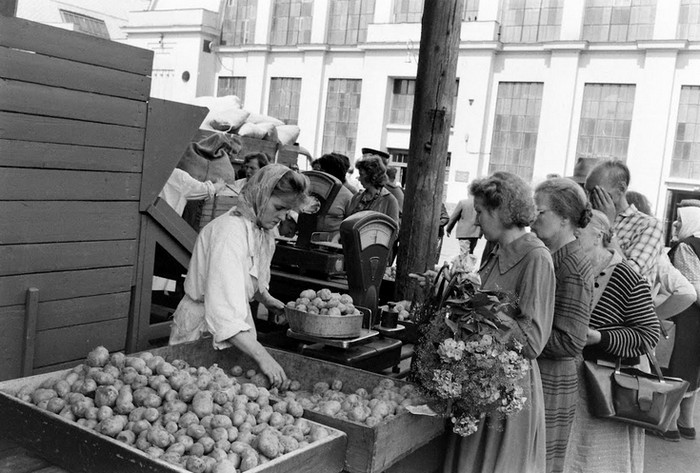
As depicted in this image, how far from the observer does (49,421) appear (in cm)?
202

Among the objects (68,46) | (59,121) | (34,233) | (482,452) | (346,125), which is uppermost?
(346,125)

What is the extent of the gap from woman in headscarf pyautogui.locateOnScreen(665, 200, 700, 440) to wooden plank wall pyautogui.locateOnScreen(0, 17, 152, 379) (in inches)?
161

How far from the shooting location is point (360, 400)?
2.57 metres

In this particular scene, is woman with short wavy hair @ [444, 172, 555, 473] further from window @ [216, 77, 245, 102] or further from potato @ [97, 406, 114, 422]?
window @ [216, 77, 245, 102]

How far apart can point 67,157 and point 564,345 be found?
245 cm

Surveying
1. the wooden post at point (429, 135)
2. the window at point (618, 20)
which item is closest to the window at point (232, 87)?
the window at point (618, 20)

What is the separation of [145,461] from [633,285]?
244cm

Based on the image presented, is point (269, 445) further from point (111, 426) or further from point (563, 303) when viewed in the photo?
point (563, 303)

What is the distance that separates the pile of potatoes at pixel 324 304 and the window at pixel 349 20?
26.7 meters

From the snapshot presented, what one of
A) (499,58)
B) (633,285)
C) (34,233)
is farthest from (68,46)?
(499,58)

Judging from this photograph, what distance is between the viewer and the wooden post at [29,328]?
310 cm

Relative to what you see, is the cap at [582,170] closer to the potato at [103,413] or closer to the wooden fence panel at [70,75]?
the wooden fence panel at [70,75]

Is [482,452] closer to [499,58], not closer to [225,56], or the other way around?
[499,58]

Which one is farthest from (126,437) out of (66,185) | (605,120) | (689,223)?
(605,120)
